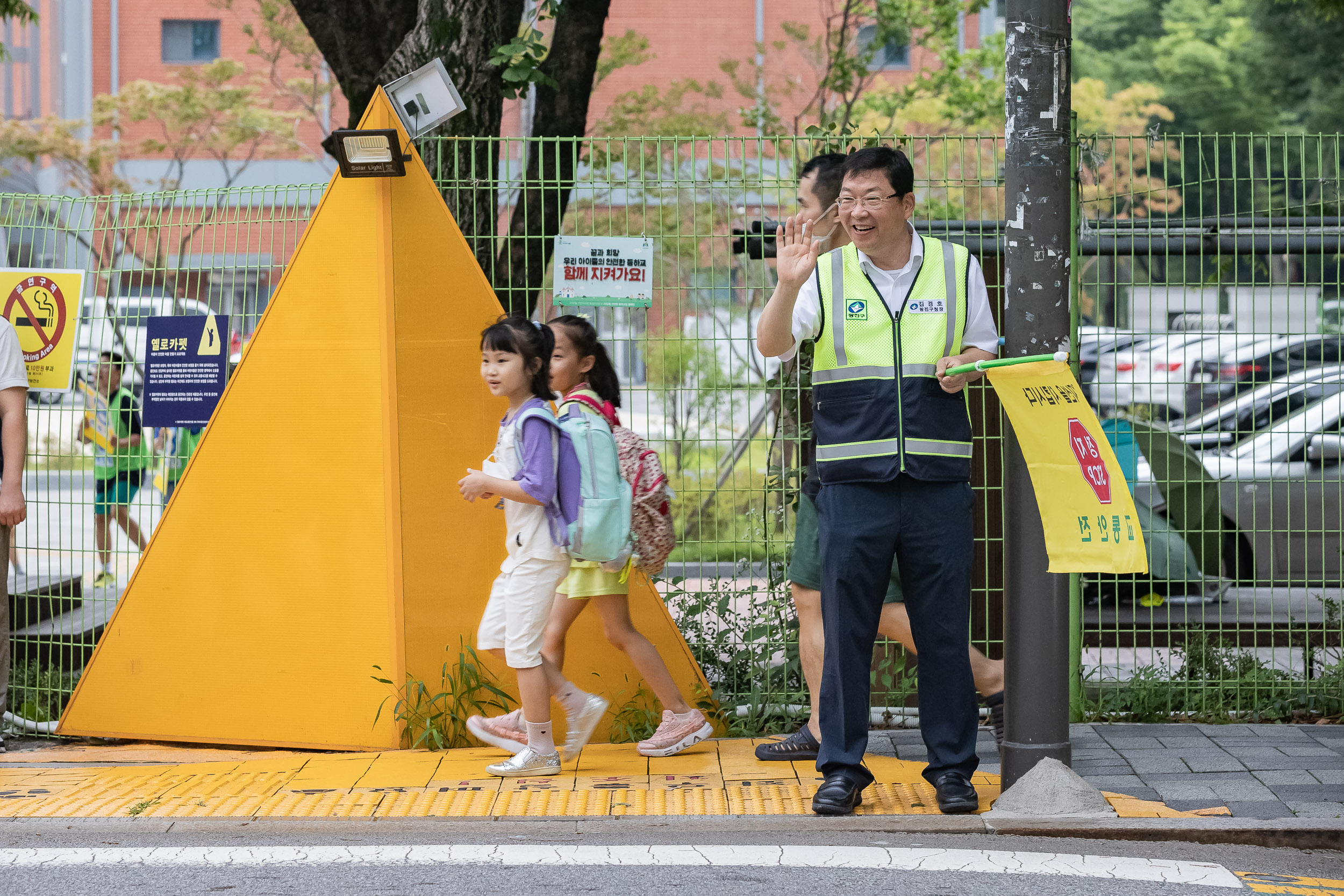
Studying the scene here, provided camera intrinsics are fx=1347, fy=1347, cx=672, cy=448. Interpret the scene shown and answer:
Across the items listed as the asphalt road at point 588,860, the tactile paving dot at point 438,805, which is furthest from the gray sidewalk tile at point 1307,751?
the tactile paving dot at point 438,805

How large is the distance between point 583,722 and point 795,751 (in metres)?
0.78

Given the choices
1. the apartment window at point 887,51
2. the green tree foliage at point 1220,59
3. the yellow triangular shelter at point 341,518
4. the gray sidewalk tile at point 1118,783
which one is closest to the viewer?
the gray sidewalk tile at point 1118,783

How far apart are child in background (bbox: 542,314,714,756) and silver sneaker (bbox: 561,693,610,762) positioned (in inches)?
7.4

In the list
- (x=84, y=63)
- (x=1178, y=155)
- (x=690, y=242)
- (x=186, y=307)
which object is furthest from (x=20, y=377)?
(x=84, y=63)

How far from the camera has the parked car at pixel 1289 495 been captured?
5641 mm

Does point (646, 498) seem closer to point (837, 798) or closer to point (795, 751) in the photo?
point (795, 751)

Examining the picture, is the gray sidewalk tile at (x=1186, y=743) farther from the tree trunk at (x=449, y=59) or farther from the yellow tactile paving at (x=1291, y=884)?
the tree trunk at (x=449, y=59)

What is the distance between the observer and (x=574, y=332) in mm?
4852

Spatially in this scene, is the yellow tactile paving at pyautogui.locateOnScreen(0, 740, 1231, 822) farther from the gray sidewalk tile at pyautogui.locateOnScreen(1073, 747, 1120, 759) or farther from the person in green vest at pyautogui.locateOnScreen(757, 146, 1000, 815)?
the gray sidewalk tile at pyautogui.locateOnScreen(1073, 747, 1120, 759)

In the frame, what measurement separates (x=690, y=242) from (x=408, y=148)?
1195 mm

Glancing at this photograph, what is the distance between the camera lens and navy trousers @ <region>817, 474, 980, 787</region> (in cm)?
414

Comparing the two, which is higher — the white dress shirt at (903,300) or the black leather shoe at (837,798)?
the white dress shirt at (903,300)

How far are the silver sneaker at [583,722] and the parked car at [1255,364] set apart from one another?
9.35 feet

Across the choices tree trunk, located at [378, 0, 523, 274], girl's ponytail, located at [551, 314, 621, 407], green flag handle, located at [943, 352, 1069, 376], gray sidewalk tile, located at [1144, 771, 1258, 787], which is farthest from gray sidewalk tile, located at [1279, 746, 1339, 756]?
tree trunk, located at [378, 0, 523, 274]
